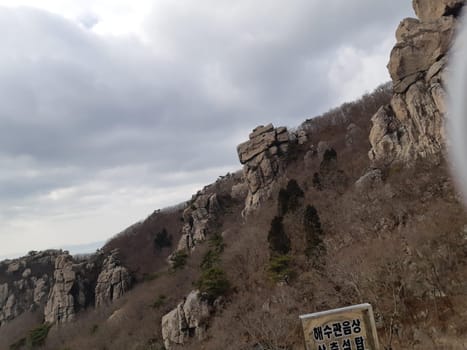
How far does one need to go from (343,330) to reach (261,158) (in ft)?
131

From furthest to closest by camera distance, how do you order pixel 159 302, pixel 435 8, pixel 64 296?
pixel 64 296
pixel 159 302
pixel 435 8

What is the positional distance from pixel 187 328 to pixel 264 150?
2369 centimetres

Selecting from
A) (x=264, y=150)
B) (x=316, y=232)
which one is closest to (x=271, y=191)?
(x=264, y=150)

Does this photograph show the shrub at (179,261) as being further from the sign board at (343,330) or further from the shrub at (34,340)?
the sign board at (343,330)

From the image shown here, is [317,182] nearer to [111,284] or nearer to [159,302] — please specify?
[159,302]

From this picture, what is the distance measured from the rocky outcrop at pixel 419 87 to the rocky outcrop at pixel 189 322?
1719 centimetres

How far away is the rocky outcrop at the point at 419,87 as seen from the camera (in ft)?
88.3

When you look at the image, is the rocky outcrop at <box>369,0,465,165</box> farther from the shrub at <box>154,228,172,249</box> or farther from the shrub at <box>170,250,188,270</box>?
the shrub at <box>154,228,172,249</box>

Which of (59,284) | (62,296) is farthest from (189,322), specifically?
(59,284)

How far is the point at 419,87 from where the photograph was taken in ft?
93.5

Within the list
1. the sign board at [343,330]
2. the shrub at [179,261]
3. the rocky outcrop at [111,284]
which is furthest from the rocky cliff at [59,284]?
the sign board at [343,330]

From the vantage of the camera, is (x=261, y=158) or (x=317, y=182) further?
(x=261, y=158)

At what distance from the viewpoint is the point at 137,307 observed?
35062mm

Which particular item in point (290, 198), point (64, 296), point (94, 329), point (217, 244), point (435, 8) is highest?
point (435, 8)
